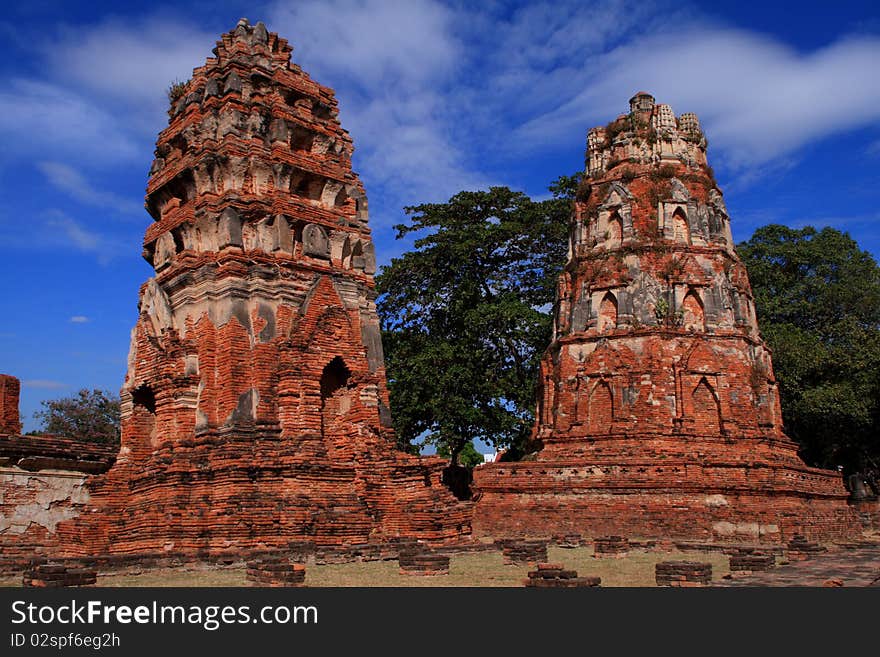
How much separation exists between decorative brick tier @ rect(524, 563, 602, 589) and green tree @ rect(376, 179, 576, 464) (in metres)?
18.2

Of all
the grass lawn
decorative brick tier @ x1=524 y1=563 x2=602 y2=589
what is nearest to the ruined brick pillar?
the grass lawn

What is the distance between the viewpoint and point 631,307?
2403 centimetres

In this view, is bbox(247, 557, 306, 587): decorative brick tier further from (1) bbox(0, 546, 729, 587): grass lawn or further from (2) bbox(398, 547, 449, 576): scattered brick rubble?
(2) bbox(398, 547, 449, 576): scattered brick rubble

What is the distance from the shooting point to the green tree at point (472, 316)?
28.9 meters

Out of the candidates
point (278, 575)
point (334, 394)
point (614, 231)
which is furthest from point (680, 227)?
point (278, 575)

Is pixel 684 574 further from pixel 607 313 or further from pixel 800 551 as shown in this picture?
pixel 607 313

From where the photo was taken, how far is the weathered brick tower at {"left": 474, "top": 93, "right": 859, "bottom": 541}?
2105 cm

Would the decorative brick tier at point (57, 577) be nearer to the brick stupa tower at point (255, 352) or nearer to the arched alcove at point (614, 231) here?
the brick stupa tower at point (255, 352)

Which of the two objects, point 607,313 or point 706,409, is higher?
point 607,313

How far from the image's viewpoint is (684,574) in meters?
10.7

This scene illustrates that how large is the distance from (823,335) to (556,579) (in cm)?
2654

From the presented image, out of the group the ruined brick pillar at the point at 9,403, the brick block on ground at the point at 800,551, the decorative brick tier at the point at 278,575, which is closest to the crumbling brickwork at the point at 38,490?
the ruined brick pillar at the point at 9,403

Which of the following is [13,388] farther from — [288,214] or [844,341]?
[844,341]

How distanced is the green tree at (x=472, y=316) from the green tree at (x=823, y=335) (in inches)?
334
